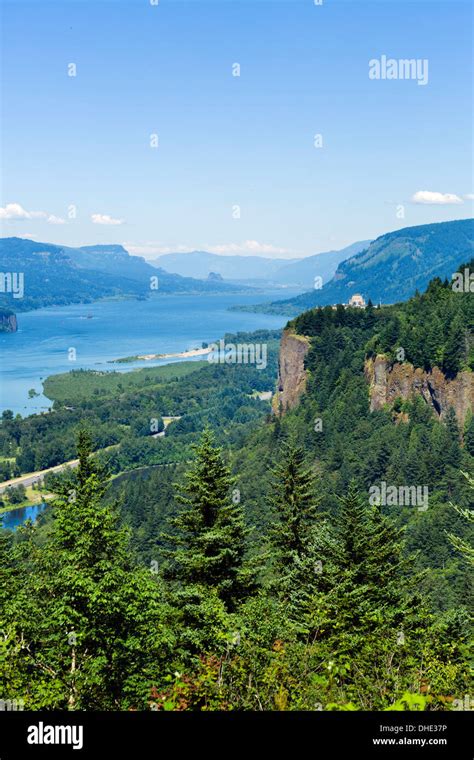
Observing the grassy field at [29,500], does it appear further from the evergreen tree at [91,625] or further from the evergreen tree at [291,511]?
the evergreen tree at [91,625]

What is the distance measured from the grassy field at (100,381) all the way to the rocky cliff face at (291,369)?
80.5 metres

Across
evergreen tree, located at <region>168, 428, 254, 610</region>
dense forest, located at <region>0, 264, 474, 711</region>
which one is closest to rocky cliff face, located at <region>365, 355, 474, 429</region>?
dense forest, located at <region>0, 264, 474, 711</region>

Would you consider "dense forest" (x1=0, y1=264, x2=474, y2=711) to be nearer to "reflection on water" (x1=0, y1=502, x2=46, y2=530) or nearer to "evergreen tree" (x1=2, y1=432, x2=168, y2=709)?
"evergreen tree" (x1=2, y1=432, x2=168, y2=709)

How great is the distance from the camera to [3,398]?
537 ft

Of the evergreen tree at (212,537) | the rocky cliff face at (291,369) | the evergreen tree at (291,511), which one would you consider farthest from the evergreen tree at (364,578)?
the rocky cliff face at (291,369)

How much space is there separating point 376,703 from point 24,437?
124m

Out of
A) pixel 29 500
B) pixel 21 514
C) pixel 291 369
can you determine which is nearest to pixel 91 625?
pixel 291 369

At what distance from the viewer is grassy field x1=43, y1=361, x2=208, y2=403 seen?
162250mm

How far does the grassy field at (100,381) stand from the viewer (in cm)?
16225

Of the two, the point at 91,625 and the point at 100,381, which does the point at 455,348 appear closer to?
the point at 91,625

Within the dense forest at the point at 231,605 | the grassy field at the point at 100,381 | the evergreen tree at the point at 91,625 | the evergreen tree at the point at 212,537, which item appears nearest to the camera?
the dense forest at the point at 231,605

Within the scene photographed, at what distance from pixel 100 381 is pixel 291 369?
103 m
